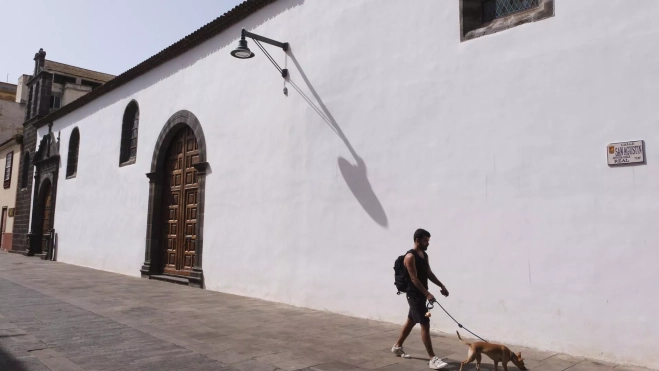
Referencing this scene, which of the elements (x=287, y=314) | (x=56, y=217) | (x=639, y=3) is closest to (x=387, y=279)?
(x=287, y=314)

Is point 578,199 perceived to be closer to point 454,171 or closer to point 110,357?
point 454,171

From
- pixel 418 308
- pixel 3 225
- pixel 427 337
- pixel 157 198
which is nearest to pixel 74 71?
pixel 3 225

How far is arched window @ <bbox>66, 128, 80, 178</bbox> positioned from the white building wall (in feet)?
30.5

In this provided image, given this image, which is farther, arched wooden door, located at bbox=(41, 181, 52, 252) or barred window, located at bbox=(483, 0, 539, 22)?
arched wooden door, located at bbox=(41, 181, 52, 252)

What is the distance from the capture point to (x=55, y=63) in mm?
27594

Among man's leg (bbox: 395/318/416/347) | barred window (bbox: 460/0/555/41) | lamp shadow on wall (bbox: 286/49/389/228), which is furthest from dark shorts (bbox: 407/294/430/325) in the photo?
barred window (bbox: 460/0/555/41)

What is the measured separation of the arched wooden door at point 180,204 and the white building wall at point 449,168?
98 cm

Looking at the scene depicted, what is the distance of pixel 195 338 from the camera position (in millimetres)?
5754

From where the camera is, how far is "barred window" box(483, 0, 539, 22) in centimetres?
606

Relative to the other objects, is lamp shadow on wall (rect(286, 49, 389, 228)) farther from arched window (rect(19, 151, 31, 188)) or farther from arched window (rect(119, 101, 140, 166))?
arched window (rect(19, 151, 31, 188))

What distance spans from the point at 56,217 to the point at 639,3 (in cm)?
1898

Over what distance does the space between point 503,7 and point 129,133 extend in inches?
450

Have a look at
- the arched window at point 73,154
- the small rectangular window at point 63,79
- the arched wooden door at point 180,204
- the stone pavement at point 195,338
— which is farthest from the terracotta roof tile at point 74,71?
the stone pavement at point 195,338

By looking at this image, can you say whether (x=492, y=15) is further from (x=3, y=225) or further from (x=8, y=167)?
(x=3, y=225)
